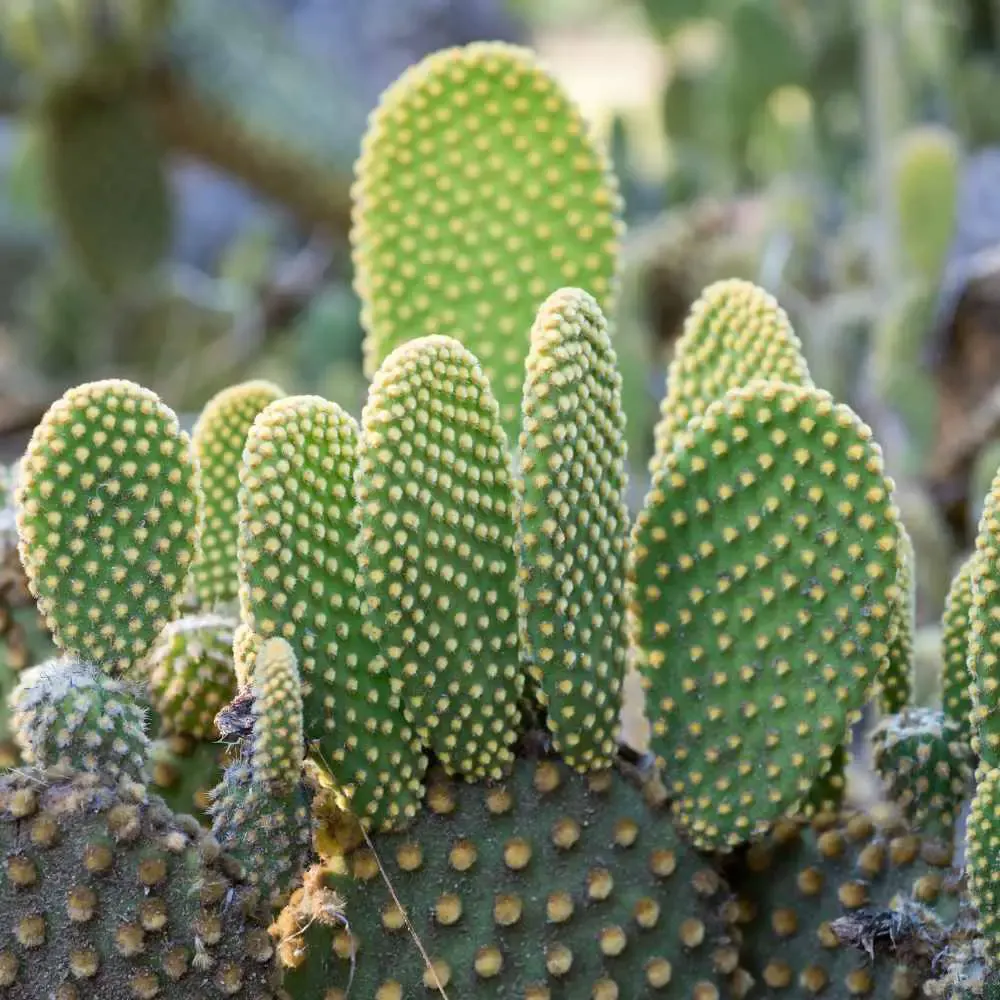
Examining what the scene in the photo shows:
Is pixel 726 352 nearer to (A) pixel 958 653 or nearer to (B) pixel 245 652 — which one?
(A) pixel 958 653

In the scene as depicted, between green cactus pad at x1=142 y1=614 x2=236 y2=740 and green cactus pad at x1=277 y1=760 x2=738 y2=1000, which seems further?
green cactus pad at x1=142 y1=614 x2=236 y2=740

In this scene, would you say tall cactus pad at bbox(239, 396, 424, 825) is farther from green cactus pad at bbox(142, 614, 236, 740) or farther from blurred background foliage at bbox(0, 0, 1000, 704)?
blurred background foliage at bbox(0, 0, 1000, 704)

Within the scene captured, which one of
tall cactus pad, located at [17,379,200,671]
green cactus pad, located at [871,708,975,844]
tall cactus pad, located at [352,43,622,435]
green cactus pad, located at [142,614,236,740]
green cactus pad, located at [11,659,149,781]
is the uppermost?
tall cactus pad, located at [352,43,622,435]

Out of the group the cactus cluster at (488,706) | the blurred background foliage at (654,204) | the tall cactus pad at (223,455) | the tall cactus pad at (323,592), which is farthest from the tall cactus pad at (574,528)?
the blurred background foliage at (654,204)

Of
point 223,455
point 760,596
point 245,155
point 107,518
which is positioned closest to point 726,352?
point 760,596

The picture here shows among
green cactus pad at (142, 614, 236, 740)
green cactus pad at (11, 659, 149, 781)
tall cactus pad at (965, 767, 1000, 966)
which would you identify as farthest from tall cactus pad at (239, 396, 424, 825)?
tall cactus pad at (965, 767, 1000, 966)

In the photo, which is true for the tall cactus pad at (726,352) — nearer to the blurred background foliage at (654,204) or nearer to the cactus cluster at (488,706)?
the cactus cluster at (488,706)

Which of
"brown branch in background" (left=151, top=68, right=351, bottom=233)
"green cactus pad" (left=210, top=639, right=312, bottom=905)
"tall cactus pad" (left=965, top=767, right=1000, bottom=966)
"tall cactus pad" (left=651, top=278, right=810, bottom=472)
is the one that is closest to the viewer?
"green cactus pad" (left=210, top=639, right=312, bottom=905)
